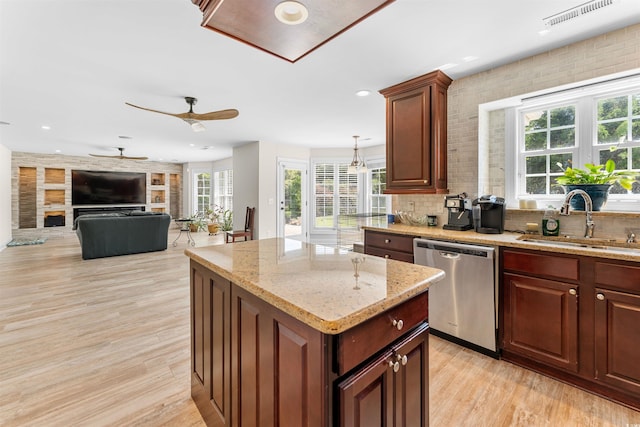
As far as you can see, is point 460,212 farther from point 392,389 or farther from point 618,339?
point 392,389

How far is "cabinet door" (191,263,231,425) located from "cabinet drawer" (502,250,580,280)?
197cm

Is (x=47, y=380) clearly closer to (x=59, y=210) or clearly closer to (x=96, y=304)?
(x=96, y=304)

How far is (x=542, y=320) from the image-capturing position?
199 cm

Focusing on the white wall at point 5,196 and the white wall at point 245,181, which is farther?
the white wall at point 5,196

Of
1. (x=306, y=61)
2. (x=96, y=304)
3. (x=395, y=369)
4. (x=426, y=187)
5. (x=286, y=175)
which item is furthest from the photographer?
(x=286, y=175)

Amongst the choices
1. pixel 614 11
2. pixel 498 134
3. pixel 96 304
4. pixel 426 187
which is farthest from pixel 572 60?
pixel 96 304

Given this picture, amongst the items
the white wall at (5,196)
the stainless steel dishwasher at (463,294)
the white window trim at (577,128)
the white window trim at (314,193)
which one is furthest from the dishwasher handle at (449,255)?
the white wall at (5,196)

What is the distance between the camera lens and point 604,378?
5.82ft

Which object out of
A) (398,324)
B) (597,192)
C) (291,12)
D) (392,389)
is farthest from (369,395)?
(597,192)

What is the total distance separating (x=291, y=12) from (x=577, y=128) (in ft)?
8.69

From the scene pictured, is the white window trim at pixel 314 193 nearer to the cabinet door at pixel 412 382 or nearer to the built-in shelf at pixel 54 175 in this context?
the cabinet door at pixel 412 382

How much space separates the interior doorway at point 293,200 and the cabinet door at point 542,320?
17.1ft

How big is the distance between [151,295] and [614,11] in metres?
4.98

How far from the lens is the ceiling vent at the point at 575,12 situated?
1841 millimetres
